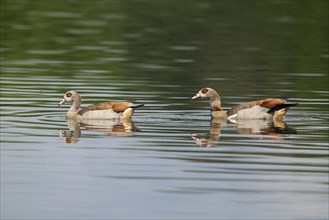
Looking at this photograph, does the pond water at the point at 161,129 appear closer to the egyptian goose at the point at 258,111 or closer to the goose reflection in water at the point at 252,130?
the goose reflection in water at the point at 252,130

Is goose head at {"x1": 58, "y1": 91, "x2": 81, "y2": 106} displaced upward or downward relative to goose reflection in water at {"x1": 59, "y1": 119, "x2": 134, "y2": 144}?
upward

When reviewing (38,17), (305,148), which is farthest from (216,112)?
(38,17)

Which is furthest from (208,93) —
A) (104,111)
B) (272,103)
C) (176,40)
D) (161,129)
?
(176,40)

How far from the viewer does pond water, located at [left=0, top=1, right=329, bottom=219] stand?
A: 16375 mm

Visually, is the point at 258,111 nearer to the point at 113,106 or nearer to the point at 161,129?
the point at 161,129

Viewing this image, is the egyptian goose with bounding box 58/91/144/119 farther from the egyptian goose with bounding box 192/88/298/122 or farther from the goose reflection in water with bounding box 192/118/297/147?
the egyptian goose with bounding box 192/88/298/122

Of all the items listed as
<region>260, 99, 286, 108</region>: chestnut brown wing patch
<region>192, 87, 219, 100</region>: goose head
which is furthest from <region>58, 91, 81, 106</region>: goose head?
<region>260, 99, 286, 108</region>: chestnut brown wing patch

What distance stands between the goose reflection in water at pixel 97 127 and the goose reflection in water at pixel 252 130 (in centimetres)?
154

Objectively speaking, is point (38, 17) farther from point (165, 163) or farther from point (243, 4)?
point (165, 163)

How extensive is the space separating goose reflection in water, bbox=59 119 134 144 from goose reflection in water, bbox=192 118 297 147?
1.54 meters

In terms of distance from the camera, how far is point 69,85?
31.0 metres

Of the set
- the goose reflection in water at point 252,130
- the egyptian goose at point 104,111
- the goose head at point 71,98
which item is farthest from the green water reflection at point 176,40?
the egyptian goose at point 104,111

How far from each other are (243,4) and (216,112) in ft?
144

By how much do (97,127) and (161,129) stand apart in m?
1.55
